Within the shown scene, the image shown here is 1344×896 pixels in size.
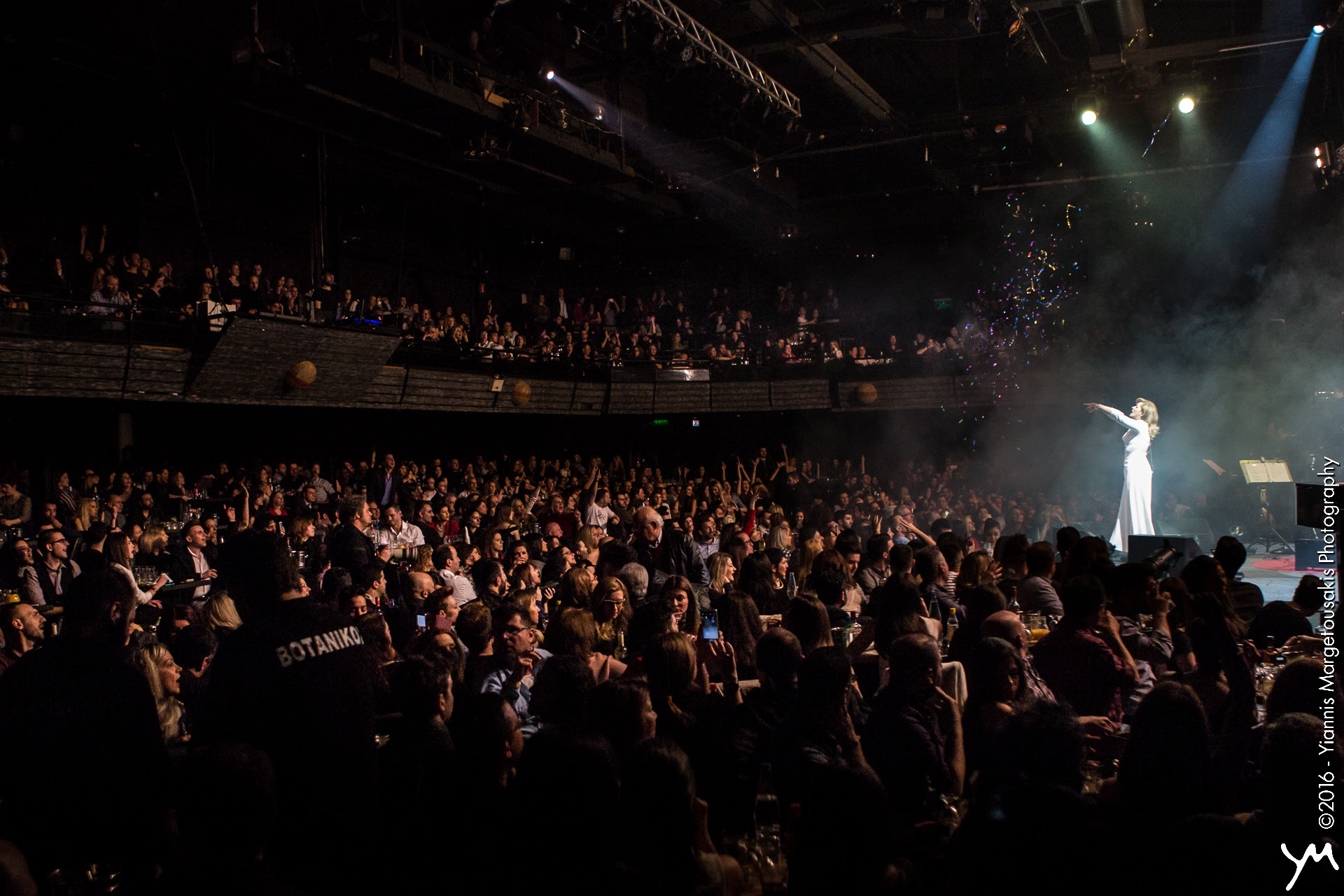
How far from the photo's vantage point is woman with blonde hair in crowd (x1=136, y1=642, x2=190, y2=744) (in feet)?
11.6

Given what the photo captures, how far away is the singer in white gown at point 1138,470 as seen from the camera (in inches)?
400

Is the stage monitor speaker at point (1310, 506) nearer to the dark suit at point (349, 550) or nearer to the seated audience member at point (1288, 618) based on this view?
the seated audience member at point (1288, 618)

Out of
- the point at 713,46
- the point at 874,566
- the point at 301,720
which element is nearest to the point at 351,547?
the point at 874,566

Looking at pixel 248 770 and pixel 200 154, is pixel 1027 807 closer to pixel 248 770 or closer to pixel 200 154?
pixel 248 770

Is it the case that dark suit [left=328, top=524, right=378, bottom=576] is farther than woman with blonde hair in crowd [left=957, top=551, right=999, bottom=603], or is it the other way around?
dark suit [left=328, top=524, right=378, bottom=576]

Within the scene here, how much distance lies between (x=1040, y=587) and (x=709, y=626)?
1.98m

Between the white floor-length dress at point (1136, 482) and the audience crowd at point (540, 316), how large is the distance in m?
7.50

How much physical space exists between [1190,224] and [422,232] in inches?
639

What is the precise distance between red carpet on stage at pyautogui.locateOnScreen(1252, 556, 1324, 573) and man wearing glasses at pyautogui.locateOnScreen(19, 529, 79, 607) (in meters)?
12.4

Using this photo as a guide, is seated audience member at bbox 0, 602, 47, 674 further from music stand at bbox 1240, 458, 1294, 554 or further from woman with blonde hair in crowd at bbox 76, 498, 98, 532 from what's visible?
music stand at bbox 1240, 458, 1294, 554

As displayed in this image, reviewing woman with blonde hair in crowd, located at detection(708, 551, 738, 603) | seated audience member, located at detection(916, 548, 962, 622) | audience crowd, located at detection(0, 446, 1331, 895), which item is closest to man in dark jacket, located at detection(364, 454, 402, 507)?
woman with blonde hair in crowd, located at detection(708, 551, 738, 603)

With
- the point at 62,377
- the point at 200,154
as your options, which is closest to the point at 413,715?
the point at 62,377

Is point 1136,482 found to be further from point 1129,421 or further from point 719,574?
point 719,574

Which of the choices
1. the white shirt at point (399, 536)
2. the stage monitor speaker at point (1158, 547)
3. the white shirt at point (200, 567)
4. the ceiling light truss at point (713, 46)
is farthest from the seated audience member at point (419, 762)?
the ceiling light truss at point (713, 46)
